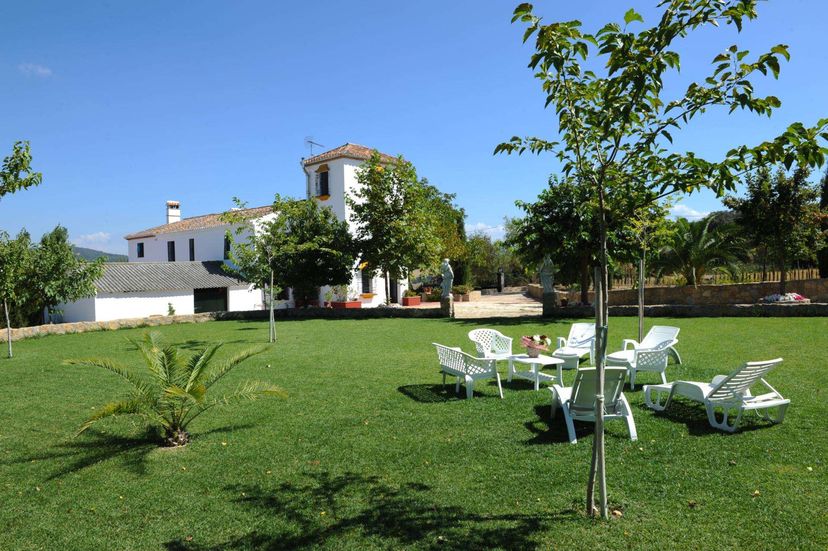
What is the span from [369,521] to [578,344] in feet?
23.5

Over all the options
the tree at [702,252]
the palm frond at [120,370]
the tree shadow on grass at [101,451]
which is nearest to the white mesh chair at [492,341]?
the tree shadow on grass at [101,451]

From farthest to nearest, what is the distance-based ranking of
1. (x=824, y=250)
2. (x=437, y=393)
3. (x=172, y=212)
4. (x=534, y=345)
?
(x=172, y=212), (x=824, y=250), (x=534, y=345), (x=437, y=393)

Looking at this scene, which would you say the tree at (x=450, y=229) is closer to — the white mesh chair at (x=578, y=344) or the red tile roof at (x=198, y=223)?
the red tile roof at (x=198, y=223)

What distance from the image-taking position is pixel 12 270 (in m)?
14.8

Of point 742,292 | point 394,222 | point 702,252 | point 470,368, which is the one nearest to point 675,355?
point 470,368

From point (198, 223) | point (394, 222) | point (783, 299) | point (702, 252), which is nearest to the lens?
point (783, 299)

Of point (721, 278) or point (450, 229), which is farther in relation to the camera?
point (450, 229)

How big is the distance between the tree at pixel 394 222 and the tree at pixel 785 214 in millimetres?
13787

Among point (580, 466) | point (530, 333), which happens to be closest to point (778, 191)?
point (530, 333)

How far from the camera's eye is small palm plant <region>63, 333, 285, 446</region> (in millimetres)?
6234

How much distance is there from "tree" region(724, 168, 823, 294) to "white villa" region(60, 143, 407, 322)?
17449mm

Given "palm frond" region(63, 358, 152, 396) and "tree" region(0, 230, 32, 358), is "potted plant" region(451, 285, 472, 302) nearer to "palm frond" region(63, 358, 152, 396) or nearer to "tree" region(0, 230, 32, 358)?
"tree" region(0, 230, 32, 358)

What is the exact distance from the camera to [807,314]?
1719 centimetres

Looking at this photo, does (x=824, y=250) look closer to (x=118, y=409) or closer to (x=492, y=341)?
(x=492, y=341)
